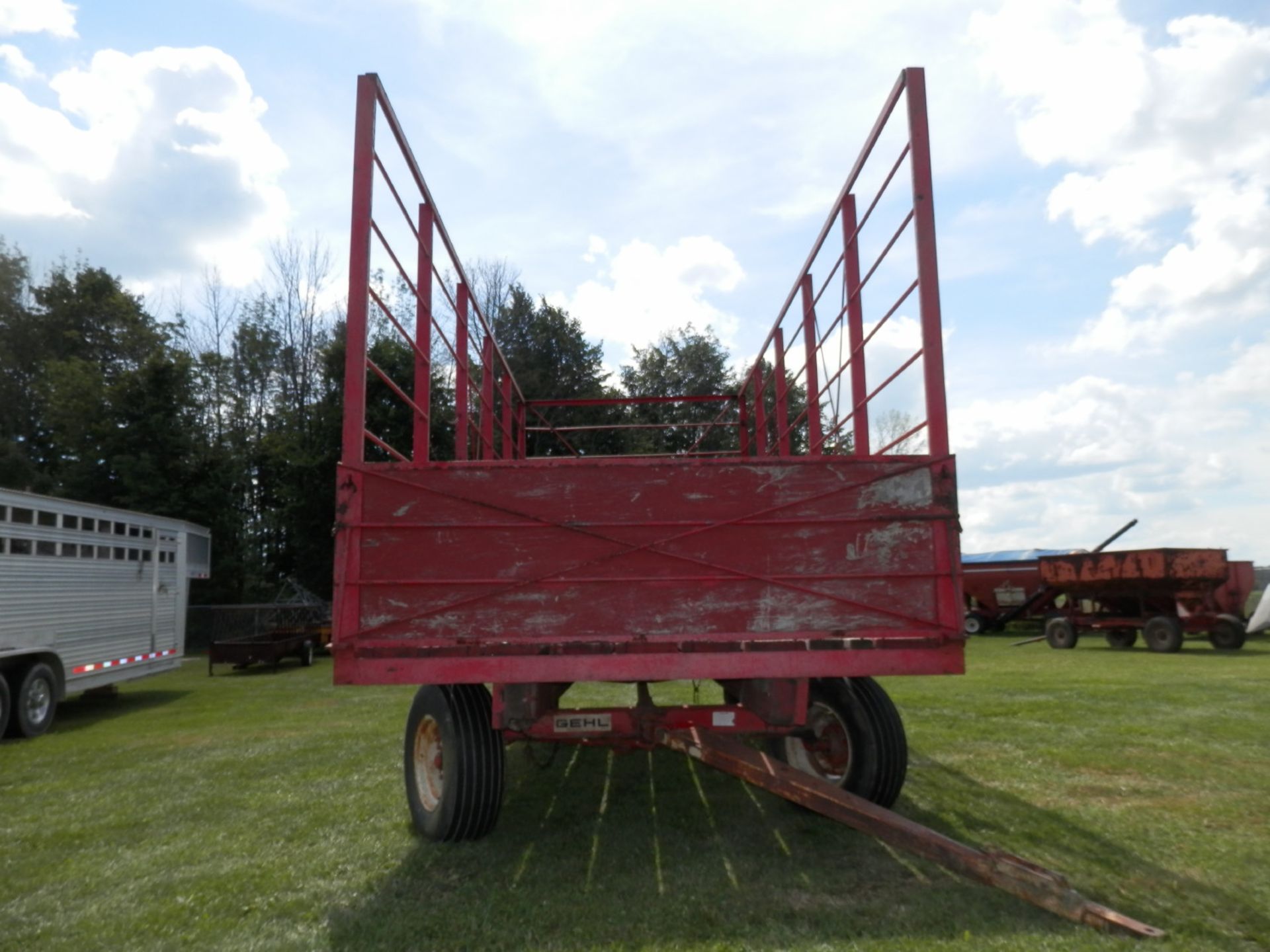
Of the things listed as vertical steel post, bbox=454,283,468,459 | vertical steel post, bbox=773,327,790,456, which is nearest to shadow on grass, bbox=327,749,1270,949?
vertical steel post, bbox=454,283,468,459

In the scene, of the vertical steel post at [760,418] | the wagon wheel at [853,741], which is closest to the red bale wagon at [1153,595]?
the vertical steel post at [760,418]

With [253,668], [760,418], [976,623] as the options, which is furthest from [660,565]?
[976,623]

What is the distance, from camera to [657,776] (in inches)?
267

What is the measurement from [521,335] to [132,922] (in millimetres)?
29900

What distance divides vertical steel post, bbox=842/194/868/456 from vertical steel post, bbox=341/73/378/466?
Result: 2817 mm

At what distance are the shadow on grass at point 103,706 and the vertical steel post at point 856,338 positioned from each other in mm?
9581

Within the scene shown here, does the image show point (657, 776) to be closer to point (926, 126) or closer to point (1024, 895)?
point (1024, 895)

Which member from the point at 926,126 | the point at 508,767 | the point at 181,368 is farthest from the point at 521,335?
the point at 926,126

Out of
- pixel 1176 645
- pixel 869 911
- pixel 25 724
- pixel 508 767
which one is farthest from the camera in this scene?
pixel 1176 645

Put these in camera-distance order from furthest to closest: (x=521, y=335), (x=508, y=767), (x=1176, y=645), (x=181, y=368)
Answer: (x=521, y=335) < (x=181, y=368) < (x=1176, y=645) < (x=508, y=767)

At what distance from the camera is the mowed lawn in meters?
3.81

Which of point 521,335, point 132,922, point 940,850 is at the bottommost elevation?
point 132,922

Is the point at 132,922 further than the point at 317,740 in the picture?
No

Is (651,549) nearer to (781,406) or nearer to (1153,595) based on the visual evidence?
(781,406)
